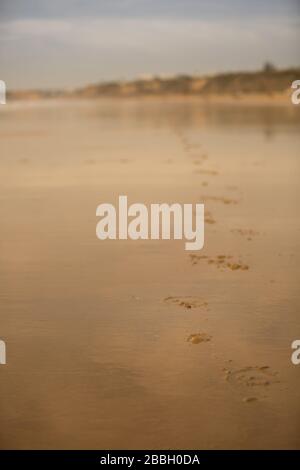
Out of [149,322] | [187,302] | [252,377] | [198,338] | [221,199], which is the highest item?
[221,199]

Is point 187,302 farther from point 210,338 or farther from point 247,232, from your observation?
point 247,232

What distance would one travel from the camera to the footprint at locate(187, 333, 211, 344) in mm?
4766

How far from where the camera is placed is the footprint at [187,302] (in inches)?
214

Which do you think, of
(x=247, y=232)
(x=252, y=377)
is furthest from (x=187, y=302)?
(x=247, y=232)

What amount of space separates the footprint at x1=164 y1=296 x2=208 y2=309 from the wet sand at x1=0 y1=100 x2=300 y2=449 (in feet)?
0.06

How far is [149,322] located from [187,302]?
542 mm

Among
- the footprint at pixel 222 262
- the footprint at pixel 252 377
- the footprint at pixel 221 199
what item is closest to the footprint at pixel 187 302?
the footprint at pixel 222 262

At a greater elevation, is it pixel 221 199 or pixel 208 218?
pixel 221 199

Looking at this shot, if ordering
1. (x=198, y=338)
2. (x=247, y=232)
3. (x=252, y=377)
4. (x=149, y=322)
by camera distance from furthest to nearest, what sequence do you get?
1. (x=247, y=232)
2. (x=149, y=322)
3. (x=198, y=338)
4. (x=252, y=377)

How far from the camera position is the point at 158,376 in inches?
167

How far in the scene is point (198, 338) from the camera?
4805 millimetres

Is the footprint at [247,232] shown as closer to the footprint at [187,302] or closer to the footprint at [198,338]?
the footprint at [187,302]

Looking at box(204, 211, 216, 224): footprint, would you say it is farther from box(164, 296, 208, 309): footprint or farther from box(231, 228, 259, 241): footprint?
box(164, 296, 208, 309): footprint
